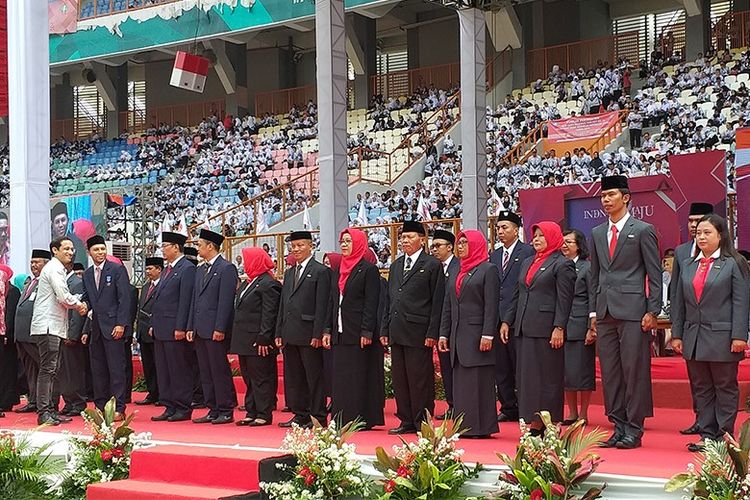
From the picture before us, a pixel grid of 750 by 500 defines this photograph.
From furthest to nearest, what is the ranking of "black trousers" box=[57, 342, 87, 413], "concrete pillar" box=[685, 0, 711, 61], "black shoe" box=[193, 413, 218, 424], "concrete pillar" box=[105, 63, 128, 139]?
"concrete pillar" box=[105, 63, 128, 139], "concrete pillar" box=[685, 0, 711, 61], "black trousers" box=[57, 342, 87, 413], "black shoe" box=[193, 413, 218, 424]

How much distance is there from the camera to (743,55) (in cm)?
2102

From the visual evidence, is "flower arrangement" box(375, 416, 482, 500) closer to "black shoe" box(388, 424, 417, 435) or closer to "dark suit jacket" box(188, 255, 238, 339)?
"black shoe" box(388, 424, 417, 435)

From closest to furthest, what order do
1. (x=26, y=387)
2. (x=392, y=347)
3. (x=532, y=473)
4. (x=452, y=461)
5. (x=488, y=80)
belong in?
(x=532, y=473) < (x=452, y=461) < (x=392, y=347) < (x=26, y=387) < (x=488, y=80)

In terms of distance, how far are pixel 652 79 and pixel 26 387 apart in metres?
16.1

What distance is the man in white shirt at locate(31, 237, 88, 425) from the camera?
8.21m

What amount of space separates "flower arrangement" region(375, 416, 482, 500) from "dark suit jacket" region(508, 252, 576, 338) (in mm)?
1392

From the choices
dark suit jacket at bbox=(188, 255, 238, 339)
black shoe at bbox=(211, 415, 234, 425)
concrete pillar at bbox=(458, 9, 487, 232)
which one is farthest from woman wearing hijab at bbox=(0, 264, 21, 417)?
concrete pillar at bbox=(458, 9, 487, 232)

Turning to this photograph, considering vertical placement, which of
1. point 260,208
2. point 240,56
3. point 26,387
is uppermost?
point 240,56

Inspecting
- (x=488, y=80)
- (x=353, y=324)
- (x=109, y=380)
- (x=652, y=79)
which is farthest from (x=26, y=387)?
(x=488, y=80)

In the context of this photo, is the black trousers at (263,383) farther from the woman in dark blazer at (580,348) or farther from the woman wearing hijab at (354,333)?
the woman in dark blazer at (580,348)

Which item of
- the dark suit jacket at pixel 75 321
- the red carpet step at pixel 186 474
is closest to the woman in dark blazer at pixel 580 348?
the red carpet step at pixel 186 474

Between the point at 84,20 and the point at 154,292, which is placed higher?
the point at 84,20

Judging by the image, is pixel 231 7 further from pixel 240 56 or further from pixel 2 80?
pixel 2 80

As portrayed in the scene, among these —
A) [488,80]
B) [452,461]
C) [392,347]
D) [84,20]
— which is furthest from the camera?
[84,20]
